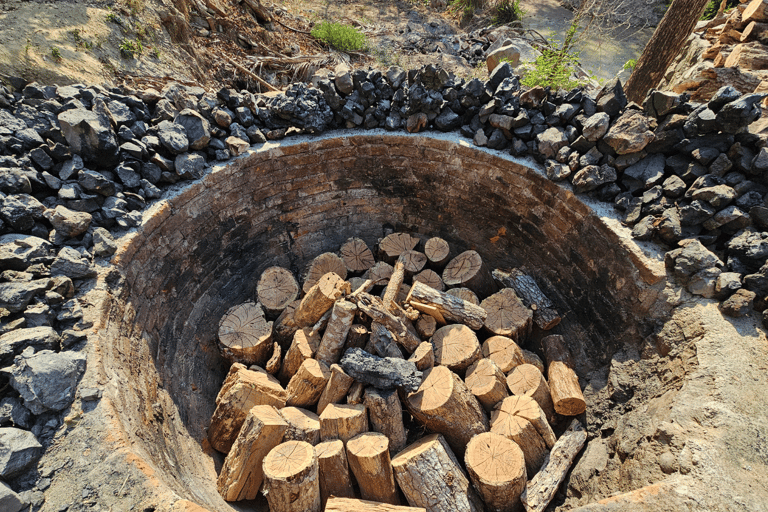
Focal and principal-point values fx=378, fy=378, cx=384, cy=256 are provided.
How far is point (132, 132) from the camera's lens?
3.44 m

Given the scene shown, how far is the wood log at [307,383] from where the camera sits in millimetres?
3266

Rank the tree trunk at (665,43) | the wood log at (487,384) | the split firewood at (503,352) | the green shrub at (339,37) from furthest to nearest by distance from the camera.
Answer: the green shrub at (339,37) → the tree trunk at (665,43) → the split firewood at (503,352) → the wood log at (487,384)

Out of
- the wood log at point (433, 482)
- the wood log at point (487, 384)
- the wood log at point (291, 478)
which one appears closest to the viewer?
the wood log at point (291, 478)

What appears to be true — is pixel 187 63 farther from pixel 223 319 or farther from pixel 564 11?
pixel 564 11

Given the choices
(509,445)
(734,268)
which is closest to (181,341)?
(509,445)

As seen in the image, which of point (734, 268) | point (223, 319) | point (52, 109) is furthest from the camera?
point (223, 319)

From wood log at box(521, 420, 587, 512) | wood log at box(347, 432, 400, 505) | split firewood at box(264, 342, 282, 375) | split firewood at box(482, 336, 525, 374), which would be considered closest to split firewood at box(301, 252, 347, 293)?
split firewood at box(264, 342, 282, 375)

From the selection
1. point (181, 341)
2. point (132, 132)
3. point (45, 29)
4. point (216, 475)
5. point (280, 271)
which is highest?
point (45, 29)

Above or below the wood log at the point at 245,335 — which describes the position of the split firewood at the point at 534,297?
above

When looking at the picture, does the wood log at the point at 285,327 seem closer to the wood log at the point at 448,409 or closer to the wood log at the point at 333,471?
the wood log at the point at 333,471

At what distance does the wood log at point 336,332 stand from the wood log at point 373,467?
77 centimetres

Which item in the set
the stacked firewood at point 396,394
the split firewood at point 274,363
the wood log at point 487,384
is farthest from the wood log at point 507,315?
the split firewood at point 274,363

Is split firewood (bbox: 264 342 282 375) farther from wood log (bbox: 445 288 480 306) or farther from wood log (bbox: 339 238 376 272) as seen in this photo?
wood log (bbox: 445 288 480 306)

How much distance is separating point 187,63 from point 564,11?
10.4m
